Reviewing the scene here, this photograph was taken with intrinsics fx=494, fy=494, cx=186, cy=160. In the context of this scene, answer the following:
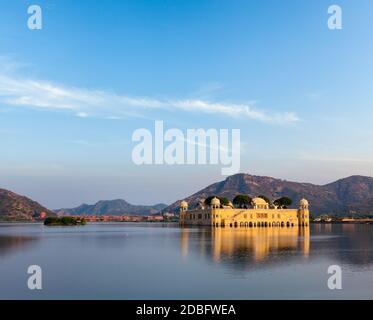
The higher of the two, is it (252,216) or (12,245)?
(252,216)

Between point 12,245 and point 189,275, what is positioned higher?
point 189,275

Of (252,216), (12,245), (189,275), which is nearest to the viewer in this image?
(189,275)

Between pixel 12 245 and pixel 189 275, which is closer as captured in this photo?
pixel 189 275

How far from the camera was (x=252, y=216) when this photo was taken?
15362 cm

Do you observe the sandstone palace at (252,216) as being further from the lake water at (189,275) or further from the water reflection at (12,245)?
the lake water at (189,275)

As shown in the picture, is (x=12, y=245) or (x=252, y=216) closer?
(x=12, y=245)

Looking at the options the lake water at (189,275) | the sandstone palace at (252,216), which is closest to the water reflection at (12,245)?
the lake water at (189,275)

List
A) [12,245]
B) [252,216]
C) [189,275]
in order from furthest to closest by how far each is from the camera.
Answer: [252,216] → [12,245] → [189,275]

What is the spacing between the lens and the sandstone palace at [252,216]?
15025 cm

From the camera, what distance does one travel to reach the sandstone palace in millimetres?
150250

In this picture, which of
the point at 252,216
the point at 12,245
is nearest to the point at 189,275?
the point at 12,245

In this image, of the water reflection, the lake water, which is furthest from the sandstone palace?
the lake water

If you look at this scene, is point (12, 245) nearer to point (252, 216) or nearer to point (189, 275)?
point (189, 275)
